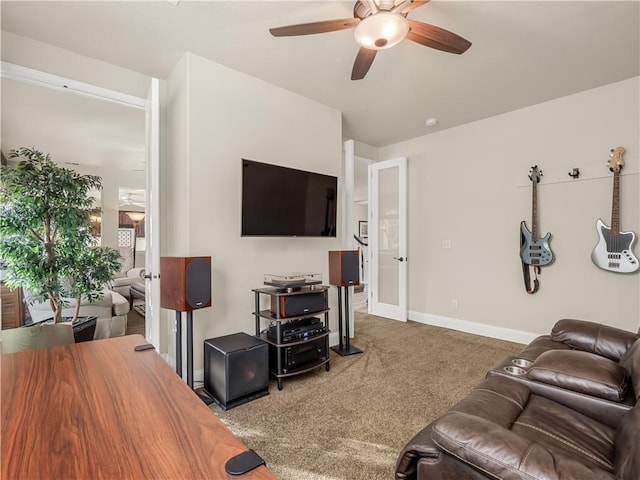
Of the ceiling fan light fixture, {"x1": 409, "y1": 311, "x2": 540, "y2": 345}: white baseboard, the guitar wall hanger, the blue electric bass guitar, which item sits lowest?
{"x1": 409, "y1": 311, "x2": 540, "y2": 345}: white baseboard

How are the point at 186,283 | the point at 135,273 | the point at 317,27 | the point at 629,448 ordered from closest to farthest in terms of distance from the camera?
1. the point at 629,448
2. the point at 317,27
3. the point at 186,283
4. the point at 135,273

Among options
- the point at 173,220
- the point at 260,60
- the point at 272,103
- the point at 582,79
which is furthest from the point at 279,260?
the point at 582,79

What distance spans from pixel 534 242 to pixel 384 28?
2891 mm

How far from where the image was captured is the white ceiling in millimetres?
2062

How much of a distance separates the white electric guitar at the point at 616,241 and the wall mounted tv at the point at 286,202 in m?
Answer: 2.61

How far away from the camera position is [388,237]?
4777 millimetres

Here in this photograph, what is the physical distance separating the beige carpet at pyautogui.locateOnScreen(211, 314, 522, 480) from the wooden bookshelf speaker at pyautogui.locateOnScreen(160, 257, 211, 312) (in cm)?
76

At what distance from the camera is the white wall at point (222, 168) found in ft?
8.42

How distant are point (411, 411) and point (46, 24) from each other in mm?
3693

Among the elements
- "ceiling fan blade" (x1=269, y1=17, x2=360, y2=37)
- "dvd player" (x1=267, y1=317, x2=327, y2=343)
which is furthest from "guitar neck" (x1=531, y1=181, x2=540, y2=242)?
"ceiling fan blade" (x1=269, y1=17, x2=360, y2=37)

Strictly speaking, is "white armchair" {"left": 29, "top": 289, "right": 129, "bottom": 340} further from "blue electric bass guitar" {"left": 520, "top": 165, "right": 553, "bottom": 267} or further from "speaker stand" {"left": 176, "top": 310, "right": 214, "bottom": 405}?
"blue electric bass guitar" {"left": 520, "top": 165, "right": 553, "bottom": 267}

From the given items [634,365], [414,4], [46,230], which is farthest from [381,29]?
[46,230]

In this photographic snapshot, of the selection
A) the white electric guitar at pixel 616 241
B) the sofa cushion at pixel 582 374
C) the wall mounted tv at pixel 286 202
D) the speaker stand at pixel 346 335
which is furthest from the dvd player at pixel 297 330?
the white electric guitar at pixel 616 241

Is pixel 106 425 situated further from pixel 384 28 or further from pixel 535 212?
pixel 535 212
